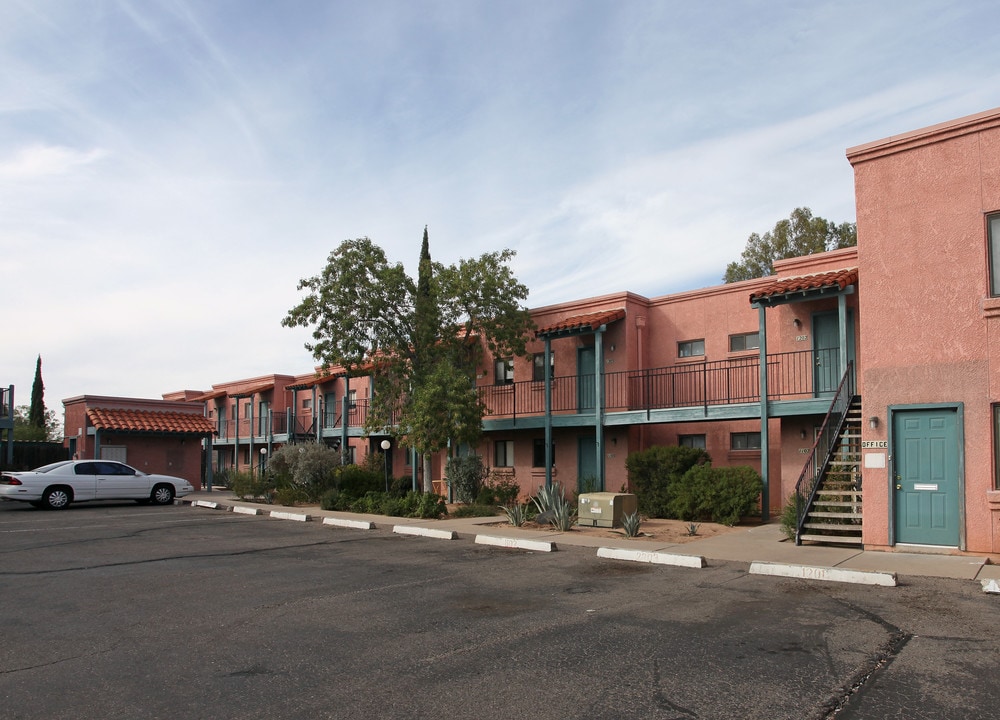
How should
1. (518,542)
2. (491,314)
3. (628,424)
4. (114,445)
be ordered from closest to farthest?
(518,542)
(628,424)
(491,314)
(114,445)

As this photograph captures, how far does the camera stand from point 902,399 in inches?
494

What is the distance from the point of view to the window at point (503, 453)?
25.7 meters

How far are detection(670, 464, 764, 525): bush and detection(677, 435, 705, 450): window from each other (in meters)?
3.43

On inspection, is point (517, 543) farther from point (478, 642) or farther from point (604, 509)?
point (478, 642)

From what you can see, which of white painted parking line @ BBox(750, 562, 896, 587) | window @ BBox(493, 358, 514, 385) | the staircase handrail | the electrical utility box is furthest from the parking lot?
window @ BBox(493, 358, 514, 385)

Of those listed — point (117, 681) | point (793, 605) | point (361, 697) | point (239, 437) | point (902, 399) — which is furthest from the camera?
point (239, 437)

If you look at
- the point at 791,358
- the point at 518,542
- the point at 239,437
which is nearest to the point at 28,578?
the point at 518,542

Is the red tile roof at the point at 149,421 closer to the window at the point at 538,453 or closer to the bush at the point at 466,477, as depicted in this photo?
the bush at the point at 466,477

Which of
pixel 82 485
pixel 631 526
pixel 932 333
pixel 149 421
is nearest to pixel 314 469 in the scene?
pixel 82 485

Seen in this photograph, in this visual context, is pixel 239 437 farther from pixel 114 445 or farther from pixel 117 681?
pixel 117 681

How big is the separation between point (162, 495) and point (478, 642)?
21.8 metres

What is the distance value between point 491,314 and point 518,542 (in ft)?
34.2

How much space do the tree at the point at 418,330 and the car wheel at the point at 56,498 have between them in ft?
28.7

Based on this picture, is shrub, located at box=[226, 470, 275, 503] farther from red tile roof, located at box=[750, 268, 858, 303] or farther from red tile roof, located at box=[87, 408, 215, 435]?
red tile roof, located at box=[750, 268, 858, 303]
